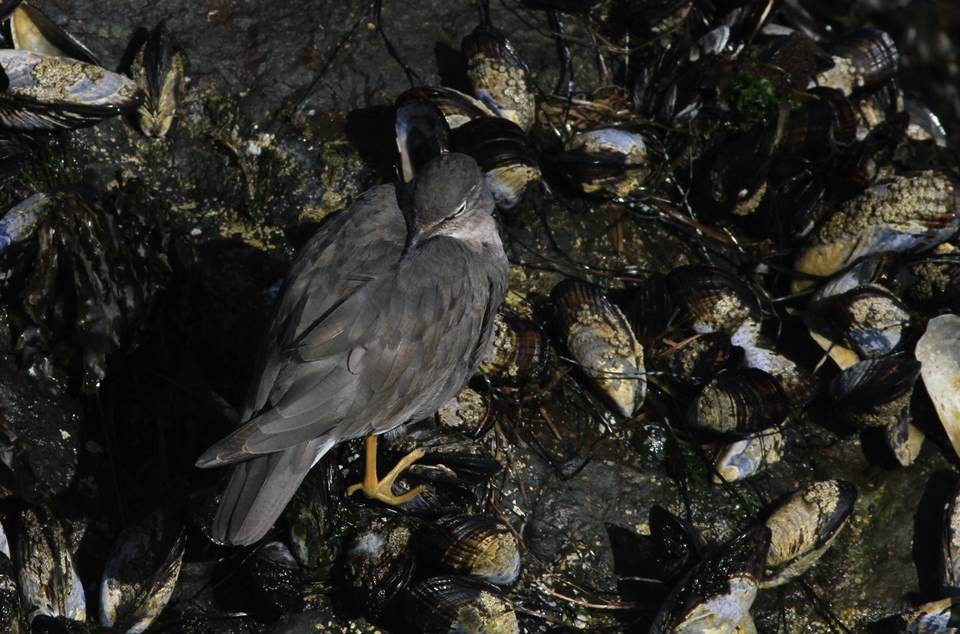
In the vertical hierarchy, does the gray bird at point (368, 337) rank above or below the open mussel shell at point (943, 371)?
above

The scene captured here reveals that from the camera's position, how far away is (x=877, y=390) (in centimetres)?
454

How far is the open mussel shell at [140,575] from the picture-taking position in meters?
3.79

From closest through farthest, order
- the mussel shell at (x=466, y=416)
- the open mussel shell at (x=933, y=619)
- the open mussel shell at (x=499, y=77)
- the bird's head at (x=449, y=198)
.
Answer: the open mussel shell at (x=933, y=619) < the bird's head at (x=449, y=198) < the mussel shell at (x=466, y=416) < the open mussel shell at (x=499, y=77)

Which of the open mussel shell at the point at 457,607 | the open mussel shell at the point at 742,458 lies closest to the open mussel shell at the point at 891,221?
the open mussel shell at the point at 742,458

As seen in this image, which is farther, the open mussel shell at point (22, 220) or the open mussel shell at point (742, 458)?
the open mussel shell at point (742, 458)

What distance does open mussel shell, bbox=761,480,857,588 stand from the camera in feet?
14.0

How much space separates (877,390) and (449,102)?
2.24 metres

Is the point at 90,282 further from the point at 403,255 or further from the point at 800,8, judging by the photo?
the point at 800,8

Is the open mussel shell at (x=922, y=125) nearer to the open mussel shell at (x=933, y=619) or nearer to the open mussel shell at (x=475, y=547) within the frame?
the open mussel shell at (x=933, y=619)

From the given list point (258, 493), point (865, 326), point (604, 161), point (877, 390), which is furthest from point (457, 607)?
point (865, 326)

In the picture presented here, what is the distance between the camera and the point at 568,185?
5.12 metres

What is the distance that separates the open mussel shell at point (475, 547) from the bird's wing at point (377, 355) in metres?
0.45

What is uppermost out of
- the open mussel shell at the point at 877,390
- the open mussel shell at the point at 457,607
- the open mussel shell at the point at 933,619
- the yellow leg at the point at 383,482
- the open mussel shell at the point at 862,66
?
the open mussel shell at the point at 862,66

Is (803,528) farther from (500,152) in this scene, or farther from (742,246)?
(500,152)
